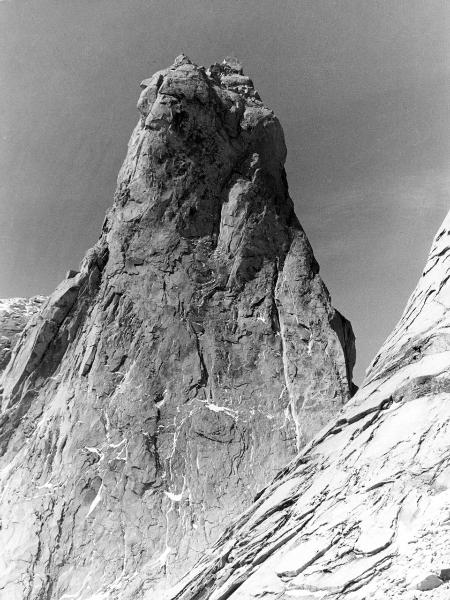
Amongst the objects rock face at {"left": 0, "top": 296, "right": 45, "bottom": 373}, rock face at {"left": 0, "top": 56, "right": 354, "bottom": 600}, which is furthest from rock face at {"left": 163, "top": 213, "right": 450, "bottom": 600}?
rock face at {"left": 0, "top": 296, "right": 45, "bottom": 373}

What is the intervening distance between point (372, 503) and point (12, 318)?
7662cm

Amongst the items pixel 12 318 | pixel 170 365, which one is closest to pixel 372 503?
pixel 170 365

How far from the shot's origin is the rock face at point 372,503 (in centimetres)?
1177

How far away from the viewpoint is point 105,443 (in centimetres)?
4697

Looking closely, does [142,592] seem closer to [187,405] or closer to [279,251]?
[187,405]

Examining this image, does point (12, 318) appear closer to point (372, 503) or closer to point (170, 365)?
point (170, 365)

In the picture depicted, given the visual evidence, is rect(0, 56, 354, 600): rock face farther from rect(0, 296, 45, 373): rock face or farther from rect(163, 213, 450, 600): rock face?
rect(163, 213, 450, 600): rock face

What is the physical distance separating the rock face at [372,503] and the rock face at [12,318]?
59023 mm

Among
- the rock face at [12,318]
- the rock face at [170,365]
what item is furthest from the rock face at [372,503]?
the rock face at [12,318]

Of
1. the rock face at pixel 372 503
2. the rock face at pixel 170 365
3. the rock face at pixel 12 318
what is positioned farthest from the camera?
the rock face at pixel 12 318

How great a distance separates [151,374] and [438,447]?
126 feet

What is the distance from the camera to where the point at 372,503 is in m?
13.5

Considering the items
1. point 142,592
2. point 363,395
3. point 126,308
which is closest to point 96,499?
point 142,592

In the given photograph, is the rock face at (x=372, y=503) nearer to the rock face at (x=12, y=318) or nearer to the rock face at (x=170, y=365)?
the rock face at (x=170, y=365)
